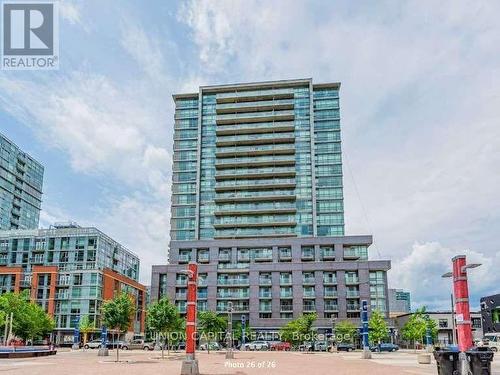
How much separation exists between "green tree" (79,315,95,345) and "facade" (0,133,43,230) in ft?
162

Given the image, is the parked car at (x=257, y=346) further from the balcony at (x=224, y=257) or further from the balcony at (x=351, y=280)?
the balcony at (x=224, y=257)

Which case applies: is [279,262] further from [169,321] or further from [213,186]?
[169,321]

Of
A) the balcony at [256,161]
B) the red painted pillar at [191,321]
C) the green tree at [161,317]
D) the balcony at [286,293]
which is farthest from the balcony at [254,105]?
the red painted pillar at [191,321]

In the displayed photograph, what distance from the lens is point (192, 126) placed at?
11562 cm

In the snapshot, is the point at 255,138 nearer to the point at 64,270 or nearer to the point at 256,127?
the point at 256,127

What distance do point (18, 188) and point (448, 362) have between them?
458 ft

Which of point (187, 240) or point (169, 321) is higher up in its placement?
point (187, 240)

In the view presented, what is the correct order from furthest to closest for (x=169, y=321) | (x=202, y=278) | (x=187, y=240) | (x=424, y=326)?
(x=187, y=240) < (x=202, y=278) < (x=424, y=326) < (x=169, y=321)

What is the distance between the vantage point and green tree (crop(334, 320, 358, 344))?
253ft

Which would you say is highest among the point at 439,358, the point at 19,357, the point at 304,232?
the point at 304,232

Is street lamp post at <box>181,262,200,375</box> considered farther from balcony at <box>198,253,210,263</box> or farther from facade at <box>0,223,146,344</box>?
facade at <box>0,223,146,344</box>

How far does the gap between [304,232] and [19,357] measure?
6968cm

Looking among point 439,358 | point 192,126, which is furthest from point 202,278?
point 439,358

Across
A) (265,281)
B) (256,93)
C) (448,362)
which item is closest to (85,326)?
(265,281)
